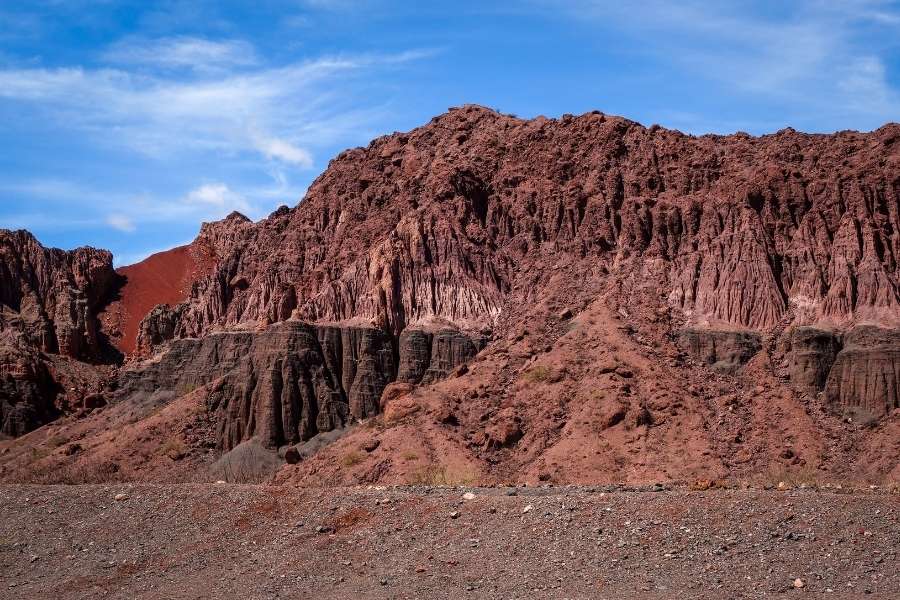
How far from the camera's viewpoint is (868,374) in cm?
5456

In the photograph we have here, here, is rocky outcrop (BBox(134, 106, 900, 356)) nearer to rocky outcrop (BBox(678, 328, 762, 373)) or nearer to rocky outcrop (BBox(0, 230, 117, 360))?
rocky outcrop (BBox(678, 328, 762, 373))

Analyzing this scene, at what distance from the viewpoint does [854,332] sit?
186ft

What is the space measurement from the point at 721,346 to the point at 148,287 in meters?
74.0

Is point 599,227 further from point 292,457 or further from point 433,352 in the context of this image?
point 292,457

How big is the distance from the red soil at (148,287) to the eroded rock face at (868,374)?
62.7m

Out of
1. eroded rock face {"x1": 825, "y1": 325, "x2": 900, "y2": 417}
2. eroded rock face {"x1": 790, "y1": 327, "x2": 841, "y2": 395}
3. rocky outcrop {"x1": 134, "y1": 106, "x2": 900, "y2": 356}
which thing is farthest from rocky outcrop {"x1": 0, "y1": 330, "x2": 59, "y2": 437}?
eroded rock face {"x1": 825, "y1": 325, "x2": 900, "y2": 417}

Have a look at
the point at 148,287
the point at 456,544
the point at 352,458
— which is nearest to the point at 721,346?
the point at 352,458

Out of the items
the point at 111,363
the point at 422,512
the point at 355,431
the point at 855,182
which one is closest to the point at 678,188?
the point at 855,182

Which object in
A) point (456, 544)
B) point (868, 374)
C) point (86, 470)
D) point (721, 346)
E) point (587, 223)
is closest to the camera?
point (456, 544)

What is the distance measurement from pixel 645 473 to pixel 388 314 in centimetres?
2391

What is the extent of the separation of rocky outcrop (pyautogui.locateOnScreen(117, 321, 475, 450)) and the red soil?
38261mm

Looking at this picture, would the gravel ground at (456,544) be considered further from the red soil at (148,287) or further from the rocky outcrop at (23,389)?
the red soil at (148,287)

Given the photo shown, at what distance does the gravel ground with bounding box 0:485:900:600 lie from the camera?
2598 centimetres

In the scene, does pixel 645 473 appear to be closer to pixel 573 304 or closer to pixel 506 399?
pixel 506 399
